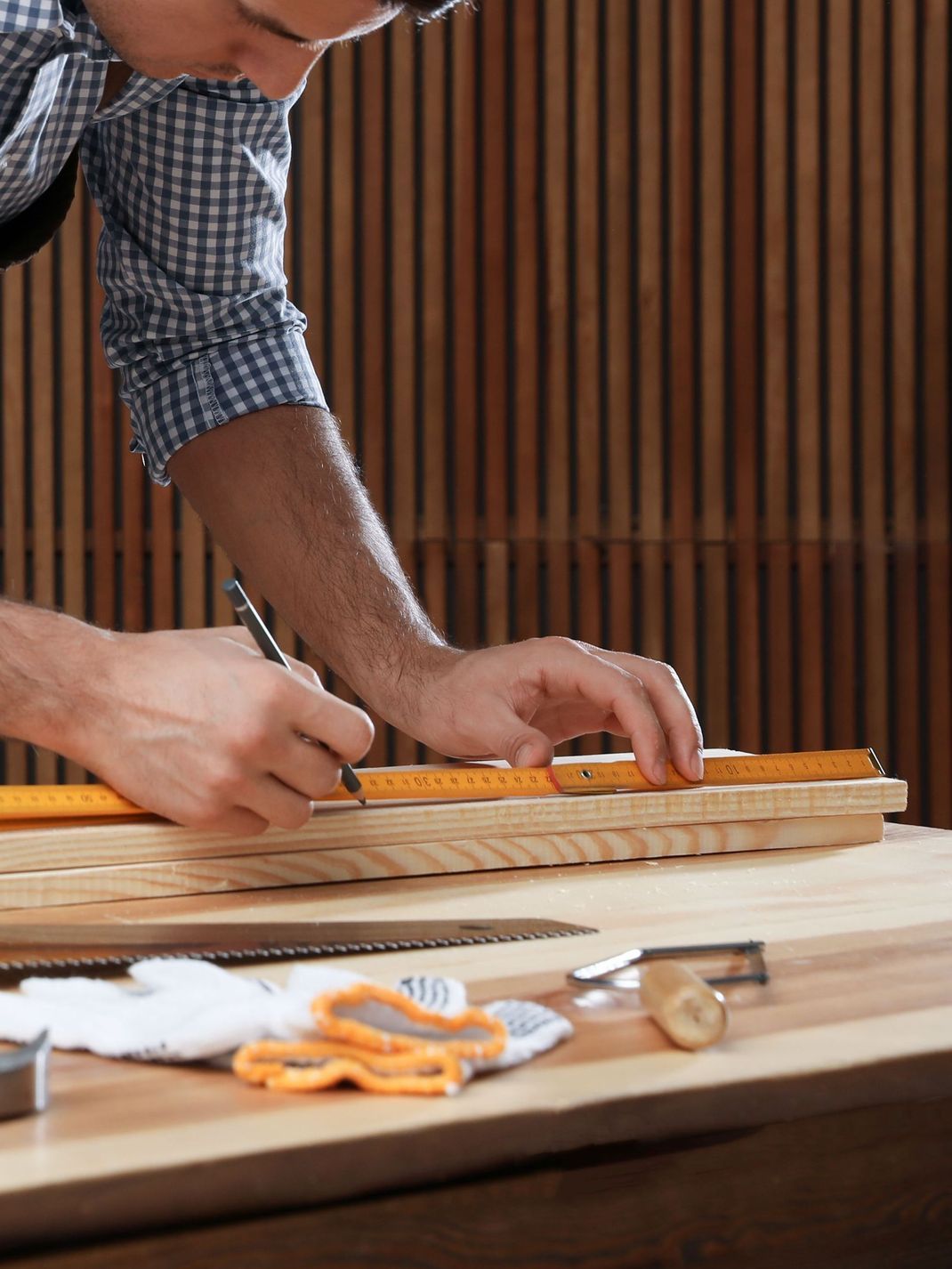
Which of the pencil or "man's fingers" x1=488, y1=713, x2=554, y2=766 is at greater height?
the pencil

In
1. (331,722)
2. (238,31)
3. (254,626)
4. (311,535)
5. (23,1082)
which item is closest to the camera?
(23,1082)

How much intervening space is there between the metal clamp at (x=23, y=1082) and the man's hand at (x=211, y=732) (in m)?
0.45

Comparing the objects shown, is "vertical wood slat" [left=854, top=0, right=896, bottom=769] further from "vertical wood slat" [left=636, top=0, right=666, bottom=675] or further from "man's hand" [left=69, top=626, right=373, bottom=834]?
"man's hand" [left=69, top=626, right=373, bottom=834]


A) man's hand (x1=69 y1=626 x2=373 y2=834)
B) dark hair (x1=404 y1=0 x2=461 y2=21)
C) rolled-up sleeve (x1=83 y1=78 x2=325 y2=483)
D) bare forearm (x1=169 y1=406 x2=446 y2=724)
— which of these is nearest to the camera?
man's hand (x1=69 y1=626 x2=373 y2=834)

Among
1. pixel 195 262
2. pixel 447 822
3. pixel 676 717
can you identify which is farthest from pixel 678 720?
pixel 195 262

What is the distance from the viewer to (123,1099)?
61cm

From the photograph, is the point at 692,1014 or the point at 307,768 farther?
the point at 307,768

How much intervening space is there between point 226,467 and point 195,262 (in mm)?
277

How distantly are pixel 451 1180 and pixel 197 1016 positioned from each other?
15cm

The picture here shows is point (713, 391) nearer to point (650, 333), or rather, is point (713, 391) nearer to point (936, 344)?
point (650, 333)

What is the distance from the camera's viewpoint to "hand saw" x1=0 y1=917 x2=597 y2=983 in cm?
83

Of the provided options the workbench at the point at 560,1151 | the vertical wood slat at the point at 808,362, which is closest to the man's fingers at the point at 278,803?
the workbench at the point at 560,1151

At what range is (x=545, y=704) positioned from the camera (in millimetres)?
1443

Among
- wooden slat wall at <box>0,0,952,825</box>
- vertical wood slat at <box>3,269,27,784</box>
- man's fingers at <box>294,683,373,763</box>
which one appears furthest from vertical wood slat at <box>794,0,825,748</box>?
man's fingers at <box>294,683,373,763</box>
